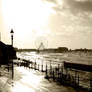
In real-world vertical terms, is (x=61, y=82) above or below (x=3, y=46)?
below

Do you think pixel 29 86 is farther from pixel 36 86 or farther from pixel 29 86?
pixel 36 86

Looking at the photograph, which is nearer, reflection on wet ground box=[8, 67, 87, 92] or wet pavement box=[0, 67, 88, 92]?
wet pavement box=[0, 67, 88, 92]

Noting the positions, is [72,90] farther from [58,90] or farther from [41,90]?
[41,90]

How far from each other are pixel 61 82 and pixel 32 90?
16.8 ft

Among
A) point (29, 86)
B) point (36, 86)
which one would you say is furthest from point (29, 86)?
point (36, 86)

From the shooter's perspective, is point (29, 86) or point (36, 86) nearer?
point (29, 86)

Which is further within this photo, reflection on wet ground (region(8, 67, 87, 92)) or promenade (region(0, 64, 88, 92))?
reflection on wet ground (region(8, 67, 87, 92))

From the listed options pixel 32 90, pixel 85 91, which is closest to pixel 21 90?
pixel 32 90

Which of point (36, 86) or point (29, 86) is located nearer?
point (29, 86)

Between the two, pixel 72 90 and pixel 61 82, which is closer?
pixel 72 90

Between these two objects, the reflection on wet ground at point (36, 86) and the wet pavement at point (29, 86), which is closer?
the wet pavement at point (29, 86)

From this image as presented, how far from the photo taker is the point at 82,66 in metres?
55.5

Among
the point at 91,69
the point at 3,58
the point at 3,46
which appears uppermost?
the point at 3,46

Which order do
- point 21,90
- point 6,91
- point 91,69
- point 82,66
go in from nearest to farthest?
point 6,91 < point 21,90 < point 91,69 < point 82,66
